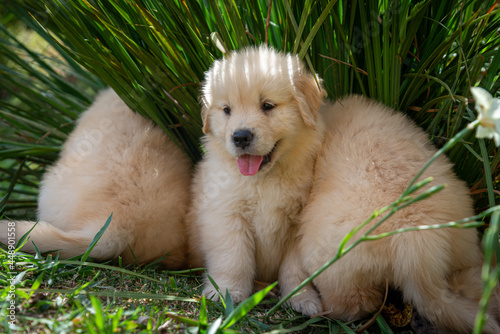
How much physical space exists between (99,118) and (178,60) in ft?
2.31

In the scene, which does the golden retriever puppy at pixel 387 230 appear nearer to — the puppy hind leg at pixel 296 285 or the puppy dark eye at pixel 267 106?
the puppy hind leg at pixel 296 285

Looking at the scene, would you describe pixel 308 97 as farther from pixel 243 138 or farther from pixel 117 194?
pixel 117 194

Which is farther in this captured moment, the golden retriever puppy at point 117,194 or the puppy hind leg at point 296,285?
the golden retriever puppy at point 117,194

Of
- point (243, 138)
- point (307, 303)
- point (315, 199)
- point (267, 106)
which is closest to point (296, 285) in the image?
point (307, 303)

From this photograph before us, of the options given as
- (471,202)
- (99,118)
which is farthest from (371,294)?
(99,118)

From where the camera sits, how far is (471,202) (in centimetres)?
228

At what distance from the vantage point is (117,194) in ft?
8.71

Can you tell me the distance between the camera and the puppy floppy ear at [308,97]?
2.36 metres

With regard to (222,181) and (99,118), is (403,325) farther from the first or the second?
(99,118)

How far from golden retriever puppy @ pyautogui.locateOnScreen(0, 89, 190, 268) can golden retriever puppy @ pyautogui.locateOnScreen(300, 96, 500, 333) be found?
86 cm

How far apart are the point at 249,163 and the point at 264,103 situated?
1.05ft

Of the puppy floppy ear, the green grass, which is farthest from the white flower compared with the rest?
the puppy floppy ear

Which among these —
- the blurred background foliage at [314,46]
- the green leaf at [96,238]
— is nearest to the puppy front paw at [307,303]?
the blurred background foliage at [314,46]

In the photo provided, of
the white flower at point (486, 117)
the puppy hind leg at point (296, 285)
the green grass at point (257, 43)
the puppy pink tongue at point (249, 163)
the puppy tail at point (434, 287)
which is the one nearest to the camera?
the white flower at point (486, 117)
